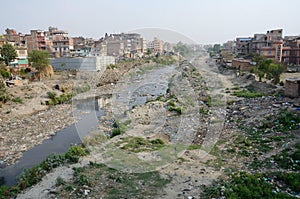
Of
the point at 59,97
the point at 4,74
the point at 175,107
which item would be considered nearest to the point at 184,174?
the point at 175,107

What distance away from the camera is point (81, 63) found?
26734mm

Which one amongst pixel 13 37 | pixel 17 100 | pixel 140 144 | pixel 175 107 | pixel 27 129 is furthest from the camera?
pixel 13 37

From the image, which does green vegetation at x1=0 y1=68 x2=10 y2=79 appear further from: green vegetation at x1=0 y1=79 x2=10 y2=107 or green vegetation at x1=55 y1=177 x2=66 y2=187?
green vegetation at x1=55 y1=177 x2=66 y2=187

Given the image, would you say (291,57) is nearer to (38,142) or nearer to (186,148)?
(186,148)

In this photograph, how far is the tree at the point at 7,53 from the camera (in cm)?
2051

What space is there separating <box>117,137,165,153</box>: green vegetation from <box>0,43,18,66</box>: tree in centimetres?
1685

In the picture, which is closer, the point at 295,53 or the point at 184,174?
the point at 184,174

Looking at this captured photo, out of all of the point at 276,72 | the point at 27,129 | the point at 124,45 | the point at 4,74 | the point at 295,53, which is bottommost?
the point at 27,129

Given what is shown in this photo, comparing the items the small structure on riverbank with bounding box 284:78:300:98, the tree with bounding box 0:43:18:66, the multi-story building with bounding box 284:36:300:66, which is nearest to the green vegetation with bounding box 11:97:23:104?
the tree with bounding box 0:43:18:66

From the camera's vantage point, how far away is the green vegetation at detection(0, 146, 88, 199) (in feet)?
19.8

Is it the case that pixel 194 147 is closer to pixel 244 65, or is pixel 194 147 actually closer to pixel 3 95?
pixel 3 95

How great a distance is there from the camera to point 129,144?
28.8ft

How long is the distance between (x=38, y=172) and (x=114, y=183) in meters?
2.35

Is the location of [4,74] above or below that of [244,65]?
below
